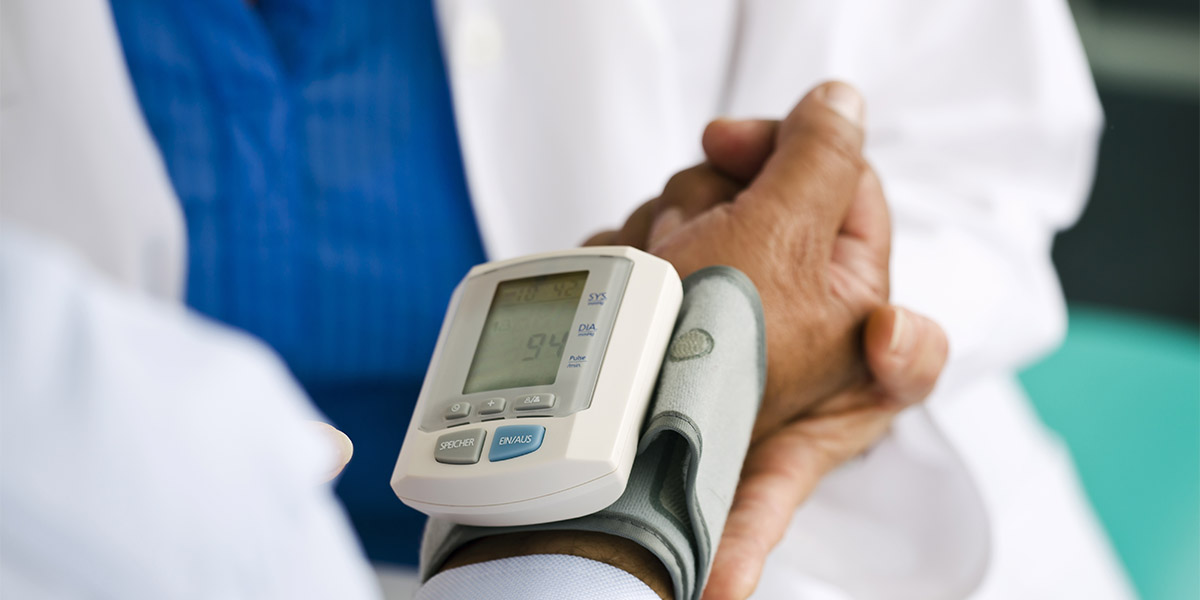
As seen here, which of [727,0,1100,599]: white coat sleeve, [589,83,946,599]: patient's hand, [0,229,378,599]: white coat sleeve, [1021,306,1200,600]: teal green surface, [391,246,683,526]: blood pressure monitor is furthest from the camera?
[1021,306,1200,600]: teal green surface

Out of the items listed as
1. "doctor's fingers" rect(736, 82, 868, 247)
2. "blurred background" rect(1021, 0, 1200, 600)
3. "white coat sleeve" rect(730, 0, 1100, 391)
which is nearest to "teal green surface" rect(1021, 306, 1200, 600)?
"blurred background" rect(1021, 0, 1200, 600)

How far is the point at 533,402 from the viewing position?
0.32m

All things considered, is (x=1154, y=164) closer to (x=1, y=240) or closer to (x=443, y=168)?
(x=443, y=168)

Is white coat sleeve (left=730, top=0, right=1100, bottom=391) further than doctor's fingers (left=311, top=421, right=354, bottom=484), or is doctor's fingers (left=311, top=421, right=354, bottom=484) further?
white coat sleeve (left=730, top=0, right=1100, bottom=391)

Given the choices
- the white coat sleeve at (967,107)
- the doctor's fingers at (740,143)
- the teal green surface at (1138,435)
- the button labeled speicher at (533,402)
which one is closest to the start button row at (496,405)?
the button labeled speicher at (533,402)

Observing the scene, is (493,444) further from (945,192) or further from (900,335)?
(945,192)

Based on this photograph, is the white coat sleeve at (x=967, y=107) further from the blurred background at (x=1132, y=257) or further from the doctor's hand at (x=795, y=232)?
the blurred background at (x=1132, y=257)

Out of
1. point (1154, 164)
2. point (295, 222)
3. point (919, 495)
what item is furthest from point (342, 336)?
point (1154, 164)

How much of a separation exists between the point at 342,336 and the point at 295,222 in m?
0.08

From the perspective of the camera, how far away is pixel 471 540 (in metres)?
0.35

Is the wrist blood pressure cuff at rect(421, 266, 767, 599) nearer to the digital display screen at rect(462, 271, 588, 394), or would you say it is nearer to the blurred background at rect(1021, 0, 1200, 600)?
the digital display screen at rect(462, 271, 588, 394)

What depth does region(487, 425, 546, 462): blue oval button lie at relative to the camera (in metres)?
0.31

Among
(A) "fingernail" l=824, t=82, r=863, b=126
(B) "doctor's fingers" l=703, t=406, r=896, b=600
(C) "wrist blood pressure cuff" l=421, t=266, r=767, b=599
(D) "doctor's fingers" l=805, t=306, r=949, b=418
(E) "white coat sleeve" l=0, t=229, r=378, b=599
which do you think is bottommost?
(B) "doctor's fingers" l=703, t=406, r=896, b=600

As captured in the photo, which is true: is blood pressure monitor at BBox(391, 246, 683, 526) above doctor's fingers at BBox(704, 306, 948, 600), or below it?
above
